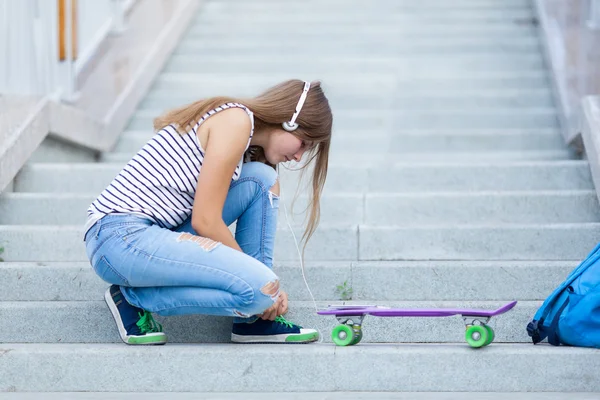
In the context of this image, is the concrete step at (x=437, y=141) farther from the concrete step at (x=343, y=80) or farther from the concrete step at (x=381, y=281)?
the concrete step at (x=381, y=281)

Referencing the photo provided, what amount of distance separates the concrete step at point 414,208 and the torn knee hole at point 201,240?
125 centimetres

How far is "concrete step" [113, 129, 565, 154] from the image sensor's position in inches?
227

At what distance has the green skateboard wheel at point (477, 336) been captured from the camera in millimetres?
3018

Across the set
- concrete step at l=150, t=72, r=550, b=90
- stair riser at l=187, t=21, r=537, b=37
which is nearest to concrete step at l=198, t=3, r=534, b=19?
stair riser at l=187, t=21, r=537, b=37

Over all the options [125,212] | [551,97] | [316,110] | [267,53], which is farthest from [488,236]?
[267,53]

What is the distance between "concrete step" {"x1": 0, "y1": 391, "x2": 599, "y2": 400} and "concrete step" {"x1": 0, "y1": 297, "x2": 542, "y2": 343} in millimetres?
389

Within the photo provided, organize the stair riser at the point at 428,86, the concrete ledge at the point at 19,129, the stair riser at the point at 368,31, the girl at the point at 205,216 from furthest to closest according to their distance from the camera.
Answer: the stair riser at the point at 368,31
the stair riser at the point at 428,86
the concrete ledge at the point at 19,129
the girl at the point at 205,216

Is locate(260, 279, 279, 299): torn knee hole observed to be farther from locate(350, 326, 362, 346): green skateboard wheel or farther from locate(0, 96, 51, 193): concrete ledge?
locate(0, 96, 51, 193): concrete ledge

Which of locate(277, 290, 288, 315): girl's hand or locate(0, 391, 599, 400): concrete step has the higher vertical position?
locate(277, 290, 288, 315): girl's hand

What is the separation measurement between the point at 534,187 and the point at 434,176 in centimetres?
50

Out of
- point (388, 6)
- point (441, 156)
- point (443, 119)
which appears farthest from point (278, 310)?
point (388, 6)

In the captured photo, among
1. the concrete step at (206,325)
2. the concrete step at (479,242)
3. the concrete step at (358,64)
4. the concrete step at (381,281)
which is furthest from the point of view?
the concrete step at (358,64)

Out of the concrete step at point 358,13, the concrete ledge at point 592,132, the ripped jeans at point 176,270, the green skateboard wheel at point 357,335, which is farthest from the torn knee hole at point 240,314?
the concrete step at point 358,13

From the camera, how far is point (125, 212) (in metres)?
3.13
